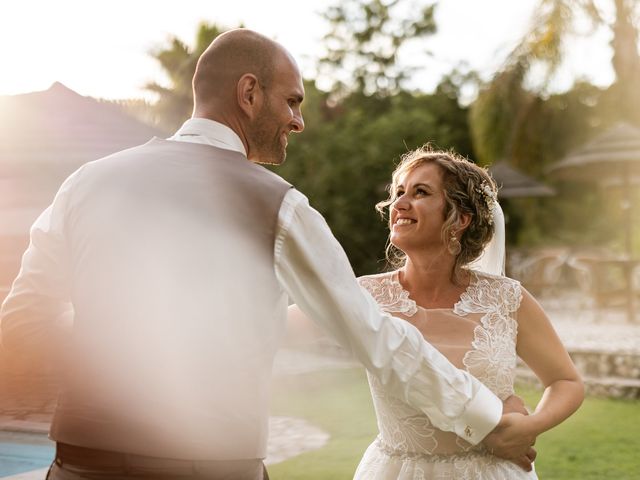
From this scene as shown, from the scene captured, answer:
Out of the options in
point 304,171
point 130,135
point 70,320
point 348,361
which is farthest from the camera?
point 304,171

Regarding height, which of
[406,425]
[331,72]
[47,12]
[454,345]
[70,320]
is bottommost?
[406,425]

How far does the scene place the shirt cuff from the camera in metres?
2.27

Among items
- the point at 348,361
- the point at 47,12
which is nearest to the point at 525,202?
the point at 348,361

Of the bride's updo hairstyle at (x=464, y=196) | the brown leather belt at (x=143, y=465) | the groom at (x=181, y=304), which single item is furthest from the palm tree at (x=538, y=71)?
the brown leather belt at (x=143, y=465)

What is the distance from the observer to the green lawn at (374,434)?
20.3 ft

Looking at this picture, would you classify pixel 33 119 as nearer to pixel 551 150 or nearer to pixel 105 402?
pixel 105 402

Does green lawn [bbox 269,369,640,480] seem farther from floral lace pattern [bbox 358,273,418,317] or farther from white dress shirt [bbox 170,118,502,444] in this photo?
white dress shirt [bbox 170,118,502,444]

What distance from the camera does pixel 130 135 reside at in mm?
13102

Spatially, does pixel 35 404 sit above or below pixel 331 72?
below

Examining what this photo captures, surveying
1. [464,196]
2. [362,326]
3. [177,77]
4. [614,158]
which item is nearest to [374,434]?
[464,196]

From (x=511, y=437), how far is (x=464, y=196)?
0.95 meters

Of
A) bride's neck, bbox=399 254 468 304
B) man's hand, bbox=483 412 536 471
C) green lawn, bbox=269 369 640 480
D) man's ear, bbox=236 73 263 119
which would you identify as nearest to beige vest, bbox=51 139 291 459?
man's ear, bbox=236 73 263 119

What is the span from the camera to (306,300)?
2.05 m

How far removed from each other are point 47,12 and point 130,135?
11.7ft
